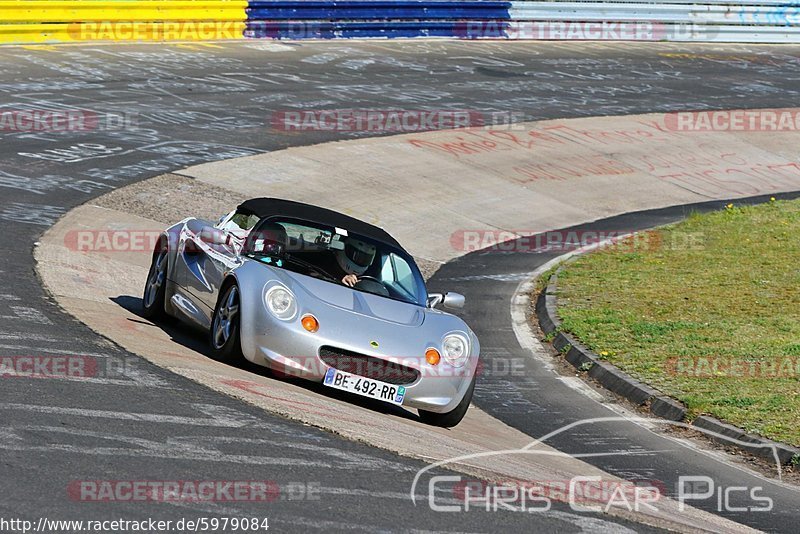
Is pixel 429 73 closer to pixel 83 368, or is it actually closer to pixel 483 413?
pixel 483 413

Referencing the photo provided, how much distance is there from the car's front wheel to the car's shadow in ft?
0.32

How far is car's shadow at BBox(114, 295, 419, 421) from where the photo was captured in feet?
31.0

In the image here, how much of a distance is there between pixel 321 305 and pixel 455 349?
1109 mm

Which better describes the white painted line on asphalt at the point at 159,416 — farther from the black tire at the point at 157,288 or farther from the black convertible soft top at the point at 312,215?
the black tire at the point at 157,288

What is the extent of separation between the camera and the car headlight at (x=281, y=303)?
911 centimetres

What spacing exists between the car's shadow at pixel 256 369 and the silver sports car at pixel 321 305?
14cm

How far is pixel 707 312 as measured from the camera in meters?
14.1
